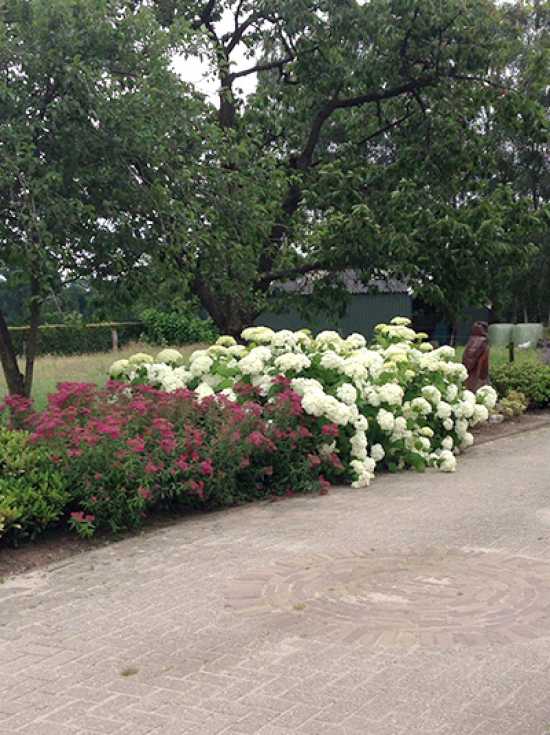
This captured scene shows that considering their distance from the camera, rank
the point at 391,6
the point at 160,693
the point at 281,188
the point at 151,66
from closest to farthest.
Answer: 1. the point at 160,693
2. the point at 151,66
3. the point at 281,188
4. the point at 391,6

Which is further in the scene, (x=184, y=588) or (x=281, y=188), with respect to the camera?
(x=281, y=188)

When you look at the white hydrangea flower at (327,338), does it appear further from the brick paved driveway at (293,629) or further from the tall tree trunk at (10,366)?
the tall tree trunk at (10,366)

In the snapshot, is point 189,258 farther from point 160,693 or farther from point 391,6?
point 391,6

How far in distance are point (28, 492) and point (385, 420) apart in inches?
159

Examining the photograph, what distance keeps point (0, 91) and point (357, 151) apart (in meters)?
9.77

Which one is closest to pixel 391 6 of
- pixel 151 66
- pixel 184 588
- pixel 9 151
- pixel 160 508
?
pixel 151 66

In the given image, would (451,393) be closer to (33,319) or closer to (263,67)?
(33,319)

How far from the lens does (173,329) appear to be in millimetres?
31203

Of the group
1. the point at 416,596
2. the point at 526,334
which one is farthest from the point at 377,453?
the point at 526,334

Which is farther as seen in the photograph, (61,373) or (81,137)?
(61,373)

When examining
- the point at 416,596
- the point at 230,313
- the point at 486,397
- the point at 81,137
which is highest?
the point at 81,137

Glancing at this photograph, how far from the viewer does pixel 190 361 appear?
10141 millimetres

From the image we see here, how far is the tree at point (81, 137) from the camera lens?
8.17m

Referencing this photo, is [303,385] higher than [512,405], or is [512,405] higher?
[303,385]
